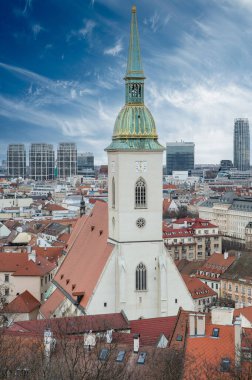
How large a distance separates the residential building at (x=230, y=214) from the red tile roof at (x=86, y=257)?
93331 millimetres

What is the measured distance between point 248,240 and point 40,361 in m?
112

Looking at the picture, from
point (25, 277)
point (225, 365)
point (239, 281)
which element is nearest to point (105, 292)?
point (225, 365)

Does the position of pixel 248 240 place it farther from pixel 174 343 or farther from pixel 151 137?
pixel 174 343

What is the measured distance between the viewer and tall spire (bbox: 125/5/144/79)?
52531 mm

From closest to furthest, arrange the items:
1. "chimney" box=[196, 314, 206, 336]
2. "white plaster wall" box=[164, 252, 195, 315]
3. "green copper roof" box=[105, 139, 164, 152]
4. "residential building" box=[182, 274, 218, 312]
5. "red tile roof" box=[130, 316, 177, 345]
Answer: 1. "chimney" box=[196, 314, 206, 336]
2. "red tile roof" box=[130, 316, 177, 345]
3. "green copper roof" box=[105, 139, 164, 152]
4. "white plaster wall" box=[164, 252, 195, 315]
5. "residential building" box=[182, 274, 218, 312]

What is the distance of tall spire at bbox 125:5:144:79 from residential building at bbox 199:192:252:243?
103010mm

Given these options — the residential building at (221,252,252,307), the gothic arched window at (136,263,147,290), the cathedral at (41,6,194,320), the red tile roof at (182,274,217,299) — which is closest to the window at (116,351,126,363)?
the cathedral at (41,6,194,320)

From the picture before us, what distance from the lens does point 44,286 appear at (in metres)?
71.4

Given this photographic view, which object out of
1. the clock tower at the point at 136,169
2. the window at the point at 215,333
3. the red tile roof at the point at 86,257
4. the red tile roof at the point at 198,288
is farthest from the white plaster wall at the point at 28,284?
the window at the point at 215,333

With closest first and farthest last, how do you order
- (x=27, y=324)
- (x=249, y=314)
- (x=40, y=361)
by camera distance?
1. (x=40, y=361)
2. (x=27, y=324)
3. (x=249, y=314)

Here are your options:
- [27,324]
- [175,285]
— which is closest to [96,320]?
[27,324]

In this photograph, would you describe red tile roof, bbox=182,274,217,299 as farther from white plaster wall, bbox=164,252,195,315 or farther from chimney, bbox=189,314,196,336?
chimney, bbox=189,314,196,336

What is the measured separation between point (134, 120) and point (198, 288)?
31048 millimetres

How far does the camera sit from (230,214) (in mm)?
167375
